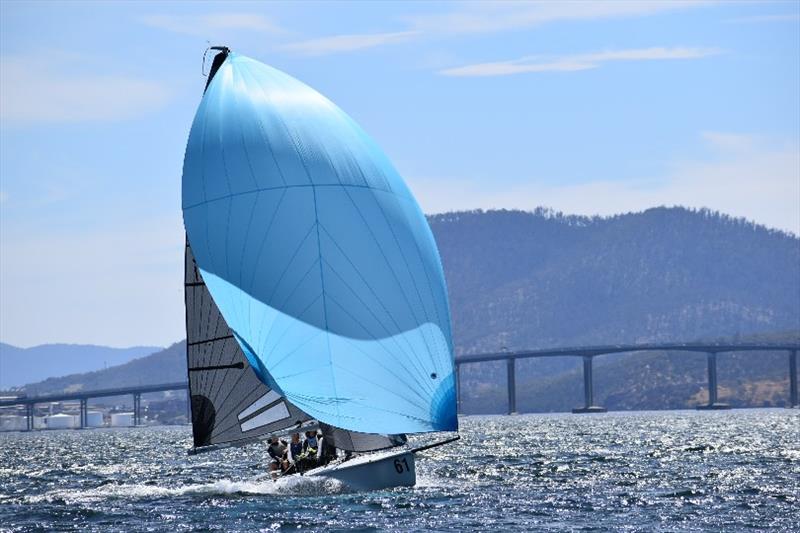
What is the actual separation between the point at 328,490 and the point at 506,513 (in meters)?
4.04

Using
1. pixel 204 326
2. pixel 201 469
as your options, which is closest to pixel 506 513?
pixel 204 326

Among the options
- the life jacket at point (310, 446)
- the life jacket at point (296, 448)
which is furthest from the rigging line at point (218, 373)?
the life jacket at point (310, 446)

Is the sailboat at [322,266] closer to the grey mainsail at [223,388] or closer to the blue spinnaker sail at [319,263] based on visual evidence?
the blue spinnaker sail at [319,263]

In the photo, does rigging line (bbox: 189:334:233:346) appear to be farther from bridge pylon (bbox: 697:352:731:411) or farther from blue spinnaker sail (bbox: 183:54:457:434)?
bridge pylon (bbox: 697:352:731:411)

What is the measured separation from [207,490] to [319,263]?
7.03 metres

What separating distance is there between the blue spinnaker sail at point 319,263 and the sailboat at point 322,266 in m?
0.02

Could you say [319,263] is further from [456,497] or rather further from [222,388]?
[456,497]

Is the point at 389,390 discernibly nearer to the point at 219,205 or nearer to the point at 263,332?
the point at 263,332

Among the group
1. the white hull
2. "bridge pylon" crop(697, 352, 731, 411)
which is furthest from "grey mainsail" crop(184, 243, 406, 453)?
"bridge pylon" crop(697, 352, 731, 411)

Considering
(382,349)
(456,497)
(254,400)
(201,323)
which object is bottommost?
(456,497)

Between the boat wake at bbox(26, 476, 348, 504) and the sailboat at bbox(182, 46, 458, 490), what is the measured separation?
32 centimetres

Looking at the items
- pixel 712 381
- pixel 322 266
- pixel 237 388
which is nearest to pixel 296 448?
pixel 237 388

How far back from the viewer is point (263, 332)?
27.3m

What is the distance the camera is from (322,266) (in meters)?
27.4
